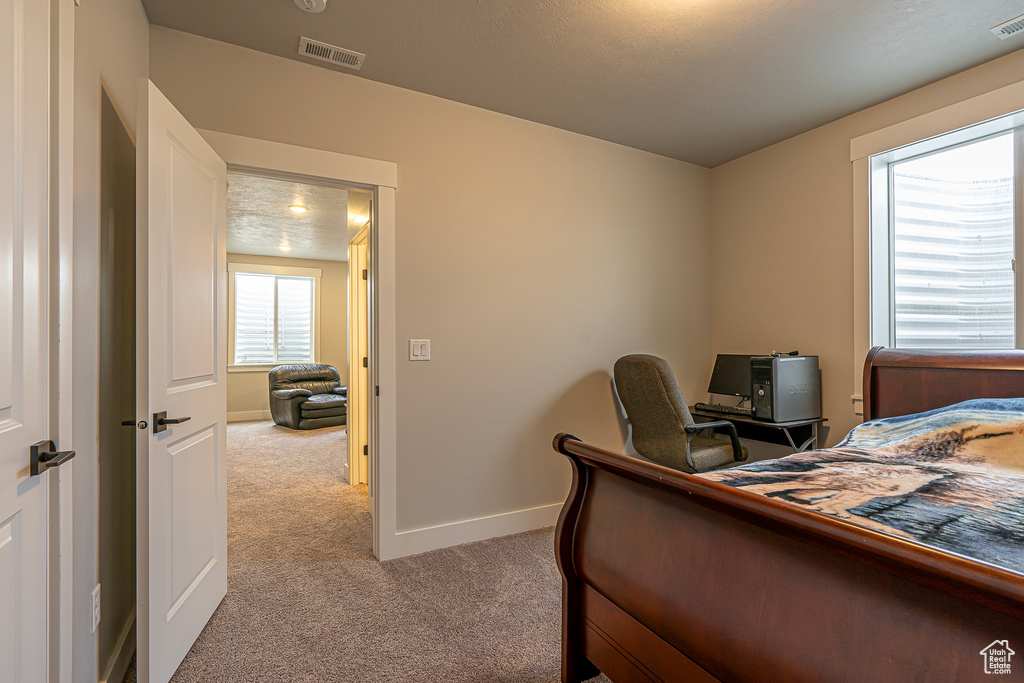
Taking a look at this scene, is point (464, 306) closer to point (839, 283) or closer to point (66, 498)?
point (66, 498)

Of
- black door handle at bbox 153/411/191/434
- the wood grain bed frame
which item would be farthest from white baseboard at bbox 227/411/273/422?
the wood grain bed frame

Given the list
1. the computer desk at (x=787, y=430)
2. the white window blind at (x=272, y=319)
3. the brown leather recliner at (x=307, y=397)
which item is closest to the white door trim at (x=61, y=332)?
the computer desk at (x=787, y=430)

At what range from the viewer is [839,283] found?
9.98 ft

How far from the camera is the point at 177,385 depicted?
5.76 feet

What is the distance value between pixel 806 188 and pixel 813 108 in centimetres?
53

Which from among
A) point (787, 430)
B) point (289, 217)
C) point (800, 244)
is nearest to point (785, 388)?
point (787, 430)

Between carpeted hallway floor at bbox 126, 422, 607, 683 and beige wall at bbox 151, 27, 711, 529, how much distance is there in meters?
0.37

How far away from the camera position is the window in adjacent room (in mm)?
2543

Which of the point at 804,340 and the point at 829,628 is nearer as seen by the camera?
the point at 829,628

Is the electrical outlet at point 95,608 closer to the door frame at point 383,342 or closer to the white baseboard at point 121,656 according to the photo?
the white baseboard at point 121,656

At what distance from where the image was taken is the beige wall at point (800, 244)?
2.98m

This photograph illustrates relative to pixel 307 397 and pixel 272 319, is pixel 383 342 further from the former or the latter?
pixel 272 319

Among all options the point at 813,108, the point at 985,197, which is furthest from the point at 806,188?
the point at 985,197

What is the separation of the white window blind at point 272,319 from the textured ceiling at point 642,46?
582 cm
